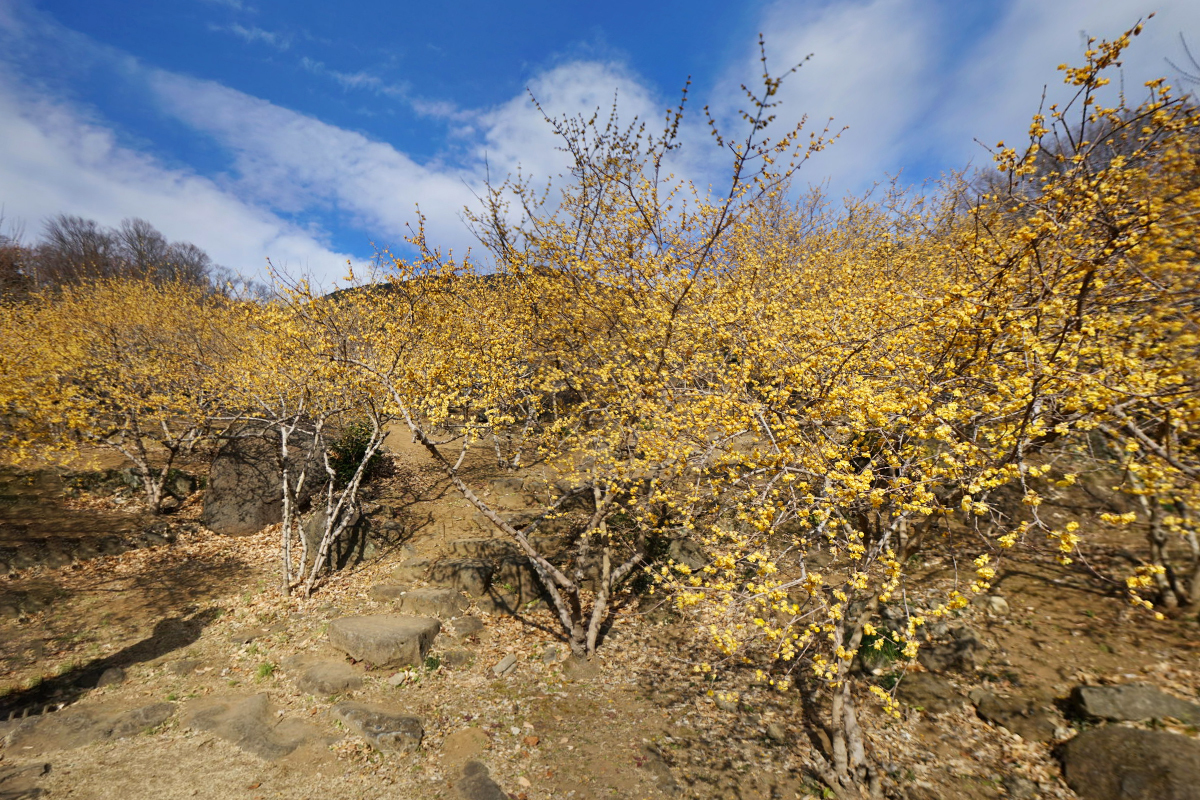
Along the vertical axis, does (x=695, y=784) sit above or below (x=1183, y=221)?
below

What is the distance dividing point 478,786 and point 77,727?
5693 mm

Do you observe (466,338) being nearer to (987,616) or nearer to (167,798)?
(167,798)

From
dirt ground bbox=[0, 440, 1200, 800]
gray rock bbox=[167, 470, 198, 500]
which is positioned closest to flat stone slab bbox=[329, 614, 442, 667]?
dirt ground bbox=[0, 440, 1200, 800]

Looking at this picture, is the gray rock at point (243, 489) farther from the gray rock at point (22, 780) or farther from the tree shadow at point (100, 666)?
the gray rock at point (22, 780)

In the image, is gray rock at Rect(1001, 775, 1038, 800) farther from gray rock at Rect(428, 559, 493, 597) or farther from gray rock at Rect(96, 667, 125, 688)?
gray rock at Rect(96, 667, 125, 688)

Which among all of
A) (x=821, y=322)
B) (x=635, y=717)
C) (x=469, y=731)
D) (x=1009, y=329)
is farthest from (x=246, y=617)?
(x=1009, y=329)

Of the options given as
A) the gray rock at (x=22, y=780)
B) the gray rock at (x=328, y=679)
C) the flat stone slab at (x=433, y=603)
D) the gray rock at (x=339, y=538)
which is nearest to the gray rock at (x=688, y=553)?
the flat stone slab at (x=433, y=603)

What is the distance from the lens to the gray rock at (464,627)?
9.33 meters

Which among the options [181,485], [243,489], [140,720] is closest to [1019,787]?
[140,720]

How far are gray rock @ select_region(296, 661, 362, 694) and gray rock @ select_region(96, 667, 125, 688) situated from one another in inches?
110

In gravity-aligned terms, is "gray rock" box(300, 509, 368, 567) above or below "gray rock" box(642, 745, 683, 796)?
above

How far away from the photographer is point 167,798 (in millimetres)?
5566

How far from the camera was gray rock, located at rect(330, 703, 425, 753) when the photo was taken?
649 centimetres

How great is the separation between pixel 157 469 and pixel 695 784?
17.0 m
